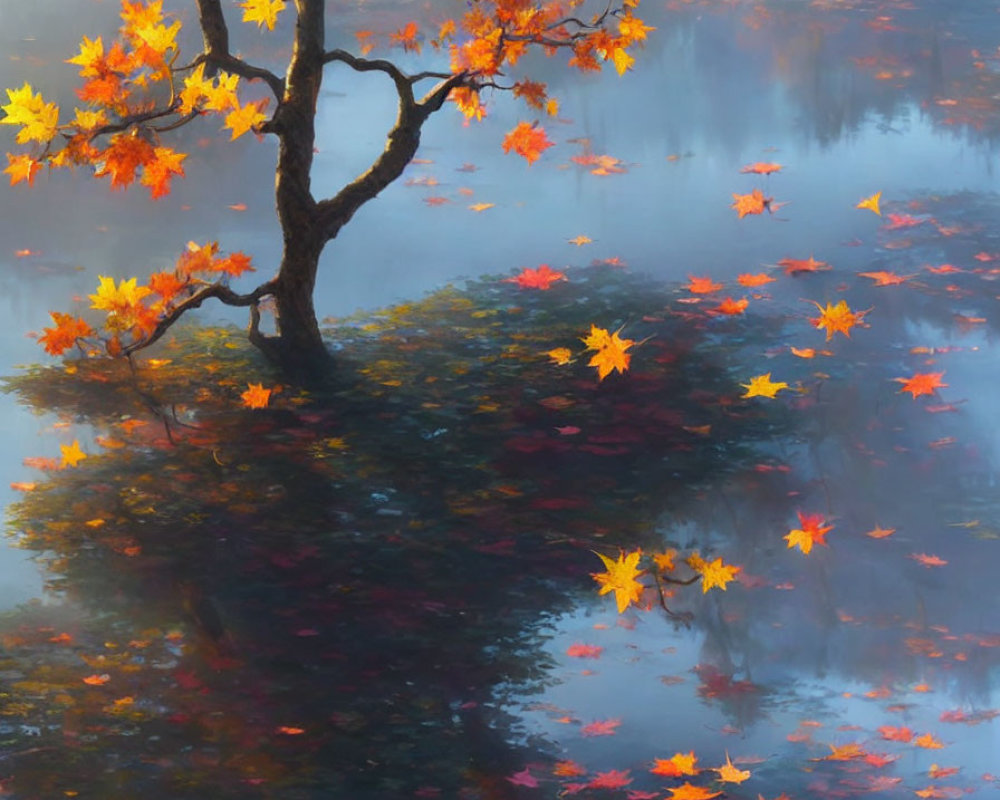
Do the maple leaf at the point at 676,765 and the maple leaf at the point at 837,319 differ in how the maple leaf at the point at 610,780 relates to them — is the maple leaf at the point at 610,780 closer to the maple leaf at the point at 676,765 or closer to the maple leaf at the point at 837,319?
the maple leaf at the point at 676,765

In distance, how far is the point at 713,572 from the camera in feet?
15.8

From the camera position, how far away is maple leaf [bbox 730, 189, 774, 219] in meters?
8.89

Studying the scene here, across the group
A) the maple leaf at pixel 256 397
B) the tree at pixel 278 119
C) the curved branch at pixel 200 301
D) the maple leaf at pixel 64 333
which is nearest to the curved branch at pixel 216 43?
the tree at pixel 278 119

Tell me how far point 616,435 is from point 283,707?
94.3 inches

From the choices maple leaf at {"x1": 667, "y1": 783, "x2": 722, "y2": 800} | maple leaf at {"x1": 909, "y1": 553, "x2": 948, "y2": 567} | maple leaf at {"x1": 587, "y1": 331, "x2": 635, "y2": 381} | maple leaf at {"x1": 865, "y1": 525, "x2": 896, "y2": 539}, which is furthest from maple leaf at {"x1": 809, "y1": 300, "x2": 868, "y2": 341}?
maple leaf at {"x1": 667, "y1": 783, "x2": 722, "y2": 800}

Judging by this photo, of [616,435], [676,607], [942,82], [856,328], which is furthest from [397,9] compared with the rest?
[676,607]

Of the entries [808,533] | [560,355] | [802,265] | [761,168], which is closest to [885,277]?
[802,265]

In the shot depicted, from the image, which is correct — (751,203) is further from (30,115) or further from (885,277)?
(30,115)

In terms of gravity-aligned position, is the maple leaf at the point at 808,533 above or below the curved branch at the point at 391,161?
below

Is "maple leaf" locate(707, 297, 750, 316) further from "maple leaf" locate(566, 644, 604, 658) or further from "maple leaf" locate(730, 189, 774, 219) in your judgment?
"maple leaf" locate(566, 644, 604, 658)

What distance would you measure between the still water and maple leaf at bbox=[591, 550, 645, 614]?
50mm

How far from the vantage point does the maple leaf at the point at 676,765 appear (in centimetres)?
383

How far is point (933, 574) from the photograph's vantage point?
16.1ft

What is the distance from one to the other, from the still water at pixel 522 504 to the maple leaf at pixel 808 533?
0.05 meters
